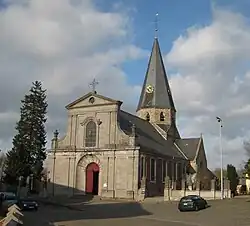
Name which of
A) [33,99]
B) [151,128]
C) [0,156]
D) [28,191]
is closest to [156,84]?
[151,128]

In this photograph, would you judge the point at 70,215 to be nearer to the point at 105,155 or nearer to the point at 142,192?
the point at 142,192

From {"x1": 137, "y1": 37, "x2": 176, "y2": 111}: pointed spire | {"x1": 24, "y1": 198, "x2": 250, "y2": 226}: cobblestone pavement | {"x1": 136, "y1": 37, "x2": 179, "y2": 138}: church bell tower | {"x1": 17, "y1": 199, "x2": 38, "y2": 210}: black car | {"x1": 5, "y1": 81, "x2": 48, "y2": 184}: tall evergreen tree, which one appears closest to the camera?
{"x1": 24, "y1": 198, "x2": 250, "y2": 226}: cobblestone pavement

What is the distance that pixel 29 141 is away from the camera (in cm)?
6906

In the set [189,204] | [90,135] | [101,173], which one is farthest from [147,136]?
[189,204]

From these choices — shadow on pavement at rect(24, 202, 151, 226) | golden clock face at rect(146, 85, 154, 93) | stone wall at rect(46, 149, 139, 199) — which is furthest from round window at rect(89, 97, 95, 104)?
shadow on pavement at rect(24, 202, 151, 226)

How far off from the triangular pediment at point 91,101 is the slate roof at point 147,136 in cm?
256

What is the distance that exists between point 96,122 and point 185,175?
19936mm

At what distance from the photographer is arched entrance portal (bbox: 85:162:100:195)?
56.4 m

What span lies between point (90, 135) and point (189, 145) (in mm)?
22521

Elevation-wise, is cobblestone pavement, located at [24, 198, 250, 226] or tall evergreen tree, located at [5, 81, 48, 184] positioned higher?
tall evergreen tree, located at [5, 81, 48, 184]

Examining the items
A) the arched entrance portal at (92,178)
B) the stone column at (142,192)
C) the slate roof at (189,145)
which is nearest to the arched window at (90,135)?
the arched entrance portal at (92,178)

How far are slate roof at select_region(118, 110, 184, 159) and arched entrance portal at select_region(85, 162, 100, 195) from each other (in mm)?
6127

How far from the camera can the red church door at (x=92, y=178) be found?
56.4 meters

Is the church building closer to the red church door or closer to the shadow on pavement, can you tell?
the red church door
